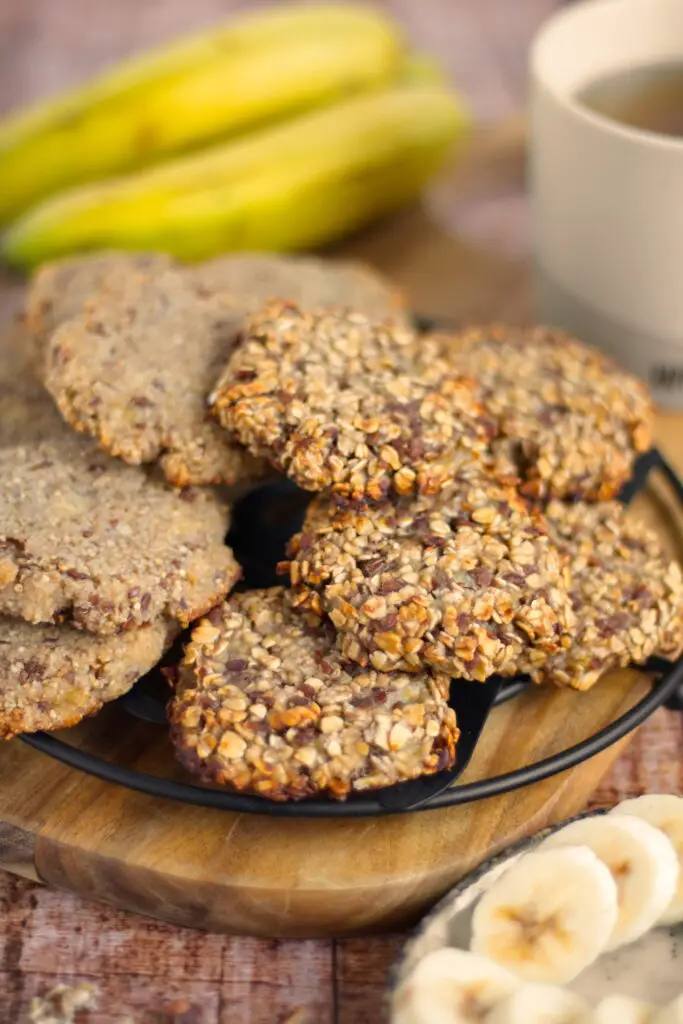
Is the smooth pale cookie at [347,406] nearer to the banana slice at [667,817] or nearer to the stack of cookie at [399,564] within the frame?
the stack of cookie at [399,564]

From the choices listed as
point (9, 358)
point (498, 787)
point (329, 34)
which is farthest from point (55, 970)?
point (329, 34)

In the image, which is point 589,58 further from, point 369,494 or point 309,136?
point 369,494

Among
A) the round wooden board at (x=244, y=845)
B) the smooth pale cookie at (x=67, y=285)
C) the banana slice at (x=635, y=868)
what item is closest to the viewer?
the banana slice at (x=635, y=868)

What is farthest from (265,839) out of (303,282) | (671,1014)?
(303,282)

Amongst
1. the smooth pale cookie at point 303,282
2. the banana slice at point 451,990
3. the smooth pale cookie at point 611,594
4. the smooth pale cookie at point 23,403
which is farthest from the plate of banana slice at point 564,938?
the smooth pale cookie at point 303,282

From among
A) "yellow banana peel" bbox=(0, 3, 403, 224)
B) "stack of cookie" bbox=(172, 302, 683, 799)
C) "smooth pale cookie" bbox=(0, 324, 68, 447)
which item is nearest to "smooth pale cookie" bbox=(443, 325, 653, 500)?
"stack of cookie" bbox=(172, 302, 683, 799)

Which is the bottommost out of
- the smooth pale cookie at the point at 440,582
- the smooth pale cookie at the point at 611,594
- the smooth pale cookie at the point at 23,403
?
the smooth pale cookie at the point at 611,594
